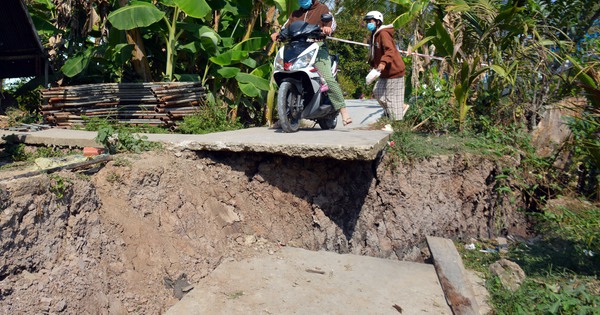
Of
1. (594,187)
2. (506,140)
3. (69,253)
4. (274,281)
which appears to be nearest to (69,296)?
(69,253)

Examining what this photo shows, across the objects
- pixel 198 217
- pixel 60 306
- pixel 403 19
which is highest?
pixel 403 19

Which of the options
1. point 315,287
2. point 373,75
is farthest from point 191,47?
point 315,287

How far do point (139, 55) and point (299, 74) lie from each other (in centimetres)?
274

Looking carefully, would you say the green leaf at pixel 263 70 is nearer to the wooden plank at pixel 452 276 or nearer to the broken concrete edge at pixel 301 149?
the broken concrete edge at pixel 301 149

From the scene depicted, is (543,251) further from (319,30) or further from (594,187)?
(319,30)

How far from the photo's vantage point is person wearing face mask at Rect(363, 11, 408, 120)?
718 centimetres

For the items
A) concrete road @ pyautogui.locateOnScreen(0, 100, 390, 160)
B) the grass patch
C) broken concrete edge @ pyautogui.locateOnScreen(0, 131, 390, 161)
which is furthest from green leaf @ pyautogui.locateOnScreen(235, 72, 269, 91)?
the grass patch

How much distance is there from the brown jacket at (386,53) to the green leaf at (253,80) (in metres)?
1.55

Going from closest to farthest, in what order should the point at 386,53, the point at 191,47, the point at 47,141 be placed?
1. the point at 47,141
2. the point at 386,53
3. the point at 191,47

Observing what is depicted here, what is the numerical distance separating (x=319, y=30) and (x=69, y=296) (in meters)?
4.19

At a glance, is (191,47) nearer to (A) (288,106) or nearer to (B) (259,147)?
(A) (288,106)

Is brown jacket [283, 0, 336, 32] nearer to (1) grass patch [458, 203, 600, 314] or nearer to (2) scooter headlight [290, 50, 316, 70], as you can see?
(2) scooter headlight [290, 50, 316, 70]

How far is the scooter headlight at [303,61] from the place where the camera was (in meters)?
6.34

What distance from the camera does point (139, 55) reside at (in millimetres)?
7805
